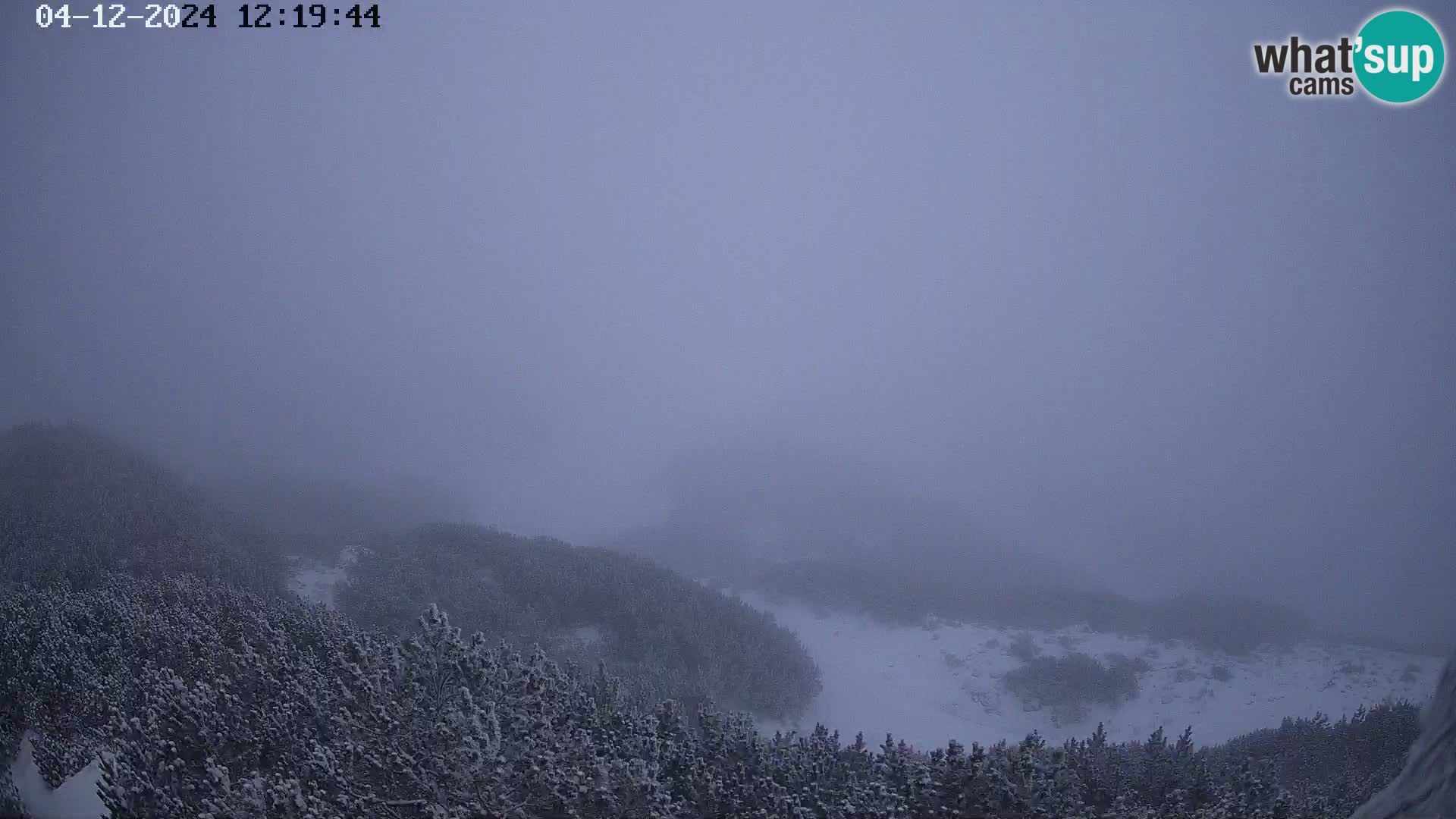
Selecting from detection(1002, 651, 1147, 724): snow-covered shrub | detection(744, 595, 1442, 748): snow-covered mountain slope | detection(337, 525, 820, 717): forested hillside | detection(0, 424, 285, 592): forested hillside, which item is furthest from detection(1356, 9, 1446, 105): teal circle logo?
detection(0, 424, 285, 592): forested hillside

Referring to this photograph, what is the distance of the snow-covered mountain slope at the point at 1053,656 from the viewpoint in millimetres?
15297

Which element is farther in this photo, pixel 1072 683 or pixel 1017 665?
pixel 1017 665

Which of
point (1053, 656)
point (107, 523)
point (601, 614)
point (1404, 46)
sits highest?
point (1404, 46)

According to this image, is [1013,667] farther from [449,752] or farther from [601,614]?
[449,752]

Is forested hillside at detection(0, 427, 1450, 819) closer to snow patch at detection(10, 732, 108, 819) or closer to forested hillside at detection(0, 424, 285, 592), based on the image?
snow patch at detection(10, 732, 108, 819)

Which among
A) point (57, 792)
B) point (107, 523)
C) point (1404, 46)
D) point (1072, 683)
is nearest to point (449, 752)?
point (57, 792)

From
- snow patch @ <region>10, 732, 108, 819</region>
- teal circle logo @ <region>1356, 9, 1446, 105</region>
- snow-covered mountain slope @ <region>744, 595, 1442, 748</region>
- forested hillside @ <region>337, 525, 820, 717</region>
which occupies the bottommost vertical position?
snow-covered mountain slope @ <region>744, 595, 1442, 748</region>

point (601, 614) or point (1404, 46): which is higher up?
point (1404, 46)

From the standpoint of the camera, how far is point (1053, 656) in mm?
18844

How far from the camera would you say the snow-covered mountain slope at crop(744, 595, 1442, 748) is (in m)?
15.3

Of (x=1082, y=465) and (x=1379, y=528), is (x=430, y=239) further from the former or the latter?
(x=1379, y=528)

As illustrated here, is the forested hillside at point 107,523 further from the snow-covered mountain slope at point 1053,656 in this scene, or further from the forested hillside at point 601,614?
the snow-covered mountain slope at point 1053,656

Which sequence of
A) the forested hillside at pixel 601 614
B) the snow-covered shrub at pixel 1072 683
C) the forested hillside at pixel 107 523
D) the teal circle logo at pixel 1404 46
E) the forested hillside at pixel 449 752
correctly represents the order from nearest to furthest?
the forested hillside at pixel 449 752 < the forested hillside at pixel 107 523 < the forested hillside at pixel 601 614 < the snow-covered shrub at pixel 1072 683 < the teal circle logo at pixel 1404 46

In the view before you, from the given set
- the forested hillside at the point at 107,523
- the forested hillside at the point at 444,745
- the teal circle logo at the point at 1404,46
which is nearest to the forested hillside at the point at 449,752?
the forested hillside at the point at 444,745
